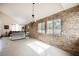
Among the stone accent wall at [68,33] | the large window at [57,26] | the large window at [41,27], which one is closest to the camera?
the stone accent wall at [68,33]

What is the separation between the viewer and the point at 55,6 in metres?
2.13

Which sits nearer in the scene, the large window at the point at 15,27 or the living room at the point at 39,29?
the living room at the point at 39,29

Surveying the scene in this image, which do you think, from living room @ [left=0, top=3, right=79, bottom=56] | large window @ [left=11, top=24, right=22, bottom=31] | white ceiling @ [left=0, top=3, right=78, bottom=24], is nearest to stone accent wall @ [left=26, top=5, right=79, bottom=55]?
living room @ [left=0, top=3, right=79, bottom=56]

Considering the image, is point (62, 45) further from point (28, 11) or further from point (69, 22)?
point (28, 11)

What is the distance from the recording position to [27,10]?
2.21m

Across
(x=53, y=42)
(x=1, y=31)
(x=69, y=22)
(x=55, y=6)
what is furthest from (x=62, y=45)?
(x=1, y=31)

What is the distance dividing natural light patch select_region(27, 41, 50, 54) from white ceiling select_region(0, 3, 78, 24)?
0.52 metres

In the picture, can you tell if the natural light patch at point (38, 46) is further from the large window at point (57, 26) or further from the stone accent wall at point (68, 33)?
the large window at point (57, 26)

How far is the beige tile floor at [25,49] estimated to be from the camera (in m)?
2.12

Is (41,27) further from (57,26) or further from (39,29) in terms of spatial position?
(57,26)

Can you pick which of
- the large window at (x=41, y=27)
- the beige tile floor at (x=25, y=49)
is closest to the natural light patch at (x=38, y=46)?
the beige tile floor at (x=25, y=49)

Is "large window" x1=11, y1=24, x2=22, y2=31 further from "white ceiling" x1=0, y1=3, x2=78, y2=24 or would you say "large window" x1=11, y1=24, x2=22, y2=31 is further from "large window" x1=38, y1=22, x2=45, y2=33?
"large window" x1=38, y1=22, x2=45, y2=33

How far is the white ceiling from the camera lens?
6.98 feet

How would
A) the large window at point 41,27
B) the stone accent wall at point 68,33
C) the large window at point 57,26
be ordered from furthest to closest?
1. the large window at point 41,27
2. the large window at point 57,26
3. the stone accent wall at point 68,33
